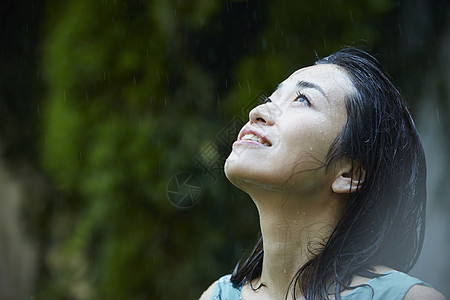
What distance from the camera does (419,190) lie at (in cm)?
152

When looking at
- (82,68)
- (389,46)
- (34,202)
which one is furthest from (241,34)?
(34,202)

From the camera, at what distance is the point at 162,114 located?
3086 mm

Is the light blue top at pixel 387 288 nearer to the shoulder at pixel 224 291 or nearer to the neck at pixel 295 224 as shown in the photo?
the neck at pixel 295 224

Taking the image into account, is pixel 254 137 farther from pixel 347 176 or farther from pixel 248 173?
pixel 347 176

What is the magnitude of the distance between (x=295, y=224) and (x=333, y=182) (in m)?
0.14

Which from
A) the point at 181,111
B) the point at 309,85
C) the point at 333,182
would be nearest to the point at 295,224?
the point at 333,182

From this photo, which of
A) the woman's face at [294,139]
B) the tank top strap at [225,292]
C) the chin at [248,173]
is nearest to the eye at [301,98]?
the woman's face at [294,139]

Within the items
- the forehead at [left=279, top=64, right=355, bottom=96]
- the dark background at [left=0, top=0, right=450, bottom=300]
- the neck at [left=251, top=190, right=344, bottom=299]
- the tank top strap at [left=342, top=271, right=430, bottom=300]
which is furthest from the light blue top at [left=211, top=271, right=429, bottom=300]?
the dark background at [left=0, top=0, right=450, bottom=300]

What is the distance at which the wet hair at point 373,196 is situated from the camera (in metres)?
1.40

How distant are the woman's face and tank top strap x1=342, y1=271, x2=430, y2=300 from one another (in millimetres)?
266

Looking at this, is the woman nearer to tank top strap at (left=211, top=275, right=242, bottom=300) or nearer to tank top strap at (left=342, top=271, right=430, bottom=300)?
tank top strap at (left=342, top=271, right=430, bottom=300)

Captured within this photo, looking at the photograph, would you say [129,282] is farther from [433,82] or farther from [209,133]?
[433,82]

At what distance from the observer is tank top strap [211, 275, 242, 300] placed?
5.32 ft

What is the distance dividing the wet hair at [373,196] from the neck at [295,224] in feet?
0.09
